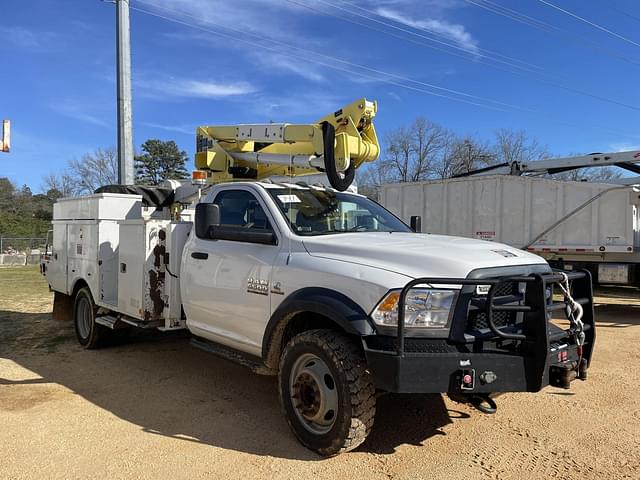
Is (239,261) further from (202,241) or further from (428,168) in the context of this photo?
(428,168)

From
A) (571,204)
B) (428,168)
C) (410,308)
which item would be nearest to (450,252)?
(410,308)

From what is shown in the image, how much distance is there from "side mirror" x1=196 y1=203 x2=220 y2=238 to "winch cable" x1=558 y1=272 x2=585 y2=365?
2.76 metres

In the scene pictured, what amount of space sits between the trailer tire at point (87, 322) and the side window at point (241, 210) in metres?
2.87

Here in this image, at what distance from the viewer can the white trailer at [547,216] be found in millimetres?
10797

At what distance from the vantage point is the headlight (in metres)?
3.49

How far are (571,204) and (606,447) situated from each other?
8.35 meters

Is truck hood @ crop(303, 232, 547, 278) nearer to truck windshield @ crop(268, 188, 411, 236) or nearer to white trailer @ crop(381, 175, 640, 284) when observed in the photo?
truck windshield @ crop(268, 188, 411, 236)

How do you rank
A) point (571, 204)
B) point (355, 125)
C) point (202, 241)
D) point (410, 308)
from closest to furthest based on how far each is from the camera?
point (410, 308)
point (202, 241)
point (355, 125)
point (571, 204)

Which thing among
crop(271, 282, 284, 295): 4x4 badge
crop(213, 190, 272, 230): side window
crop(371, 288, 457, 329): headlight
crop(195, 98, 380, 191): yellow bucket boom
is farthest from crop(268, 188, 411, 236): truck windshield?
crop(371, 288, 457, 329): headlight

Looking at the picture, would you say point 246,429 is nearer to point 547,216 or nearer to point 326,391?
point 326,391

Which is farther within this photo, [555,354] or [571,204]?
[571,204]

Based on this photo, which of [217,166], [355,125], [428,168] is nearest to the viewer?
[355,125]

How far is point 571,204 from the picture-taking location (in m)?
11.4

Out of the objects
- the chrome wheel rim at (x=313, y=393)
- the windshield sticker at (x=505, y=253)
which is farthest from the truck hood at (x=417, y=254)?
the chrome wheel rim at (x=313, y=393)
